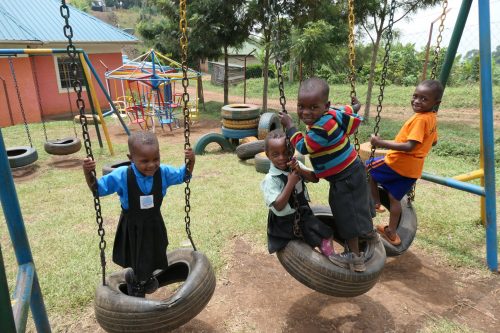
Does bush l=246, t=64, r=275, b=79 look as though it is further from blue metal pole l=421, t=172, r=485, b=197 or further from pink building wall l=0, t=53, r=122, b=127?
blue metal pole l=421, t=172, r=485, b=197

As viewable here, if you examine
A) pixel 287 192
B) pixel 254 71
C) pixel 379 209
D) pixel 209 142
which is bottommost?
pixel 209 142

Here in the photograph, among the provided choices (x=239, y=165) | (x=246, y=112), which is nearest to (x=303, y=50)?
(x=246, y=112)

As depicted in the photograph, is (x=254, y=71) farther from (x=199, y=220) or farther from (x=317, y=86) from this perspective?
(x=317, y=86)

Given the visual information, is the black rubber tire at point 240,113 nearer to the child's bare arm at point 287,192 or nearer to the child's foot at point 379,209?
the child's foot at point 379,209

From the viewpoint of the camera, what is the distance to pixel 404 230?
3.61 meters

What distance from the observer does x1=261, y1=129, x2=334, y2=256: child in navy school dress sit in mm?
2457

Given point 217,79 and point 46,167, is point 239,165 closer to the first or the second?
Answer: point 46,167

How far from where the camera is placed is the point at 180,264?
276cm

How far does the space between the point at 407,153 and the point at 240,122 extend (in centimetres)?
655

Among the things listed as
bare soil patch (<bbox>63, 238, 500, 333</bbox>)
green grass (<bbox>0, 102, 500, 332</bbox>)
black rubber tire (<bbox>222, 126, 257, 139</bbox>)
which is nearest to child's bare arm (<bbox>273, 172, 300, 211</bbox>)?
bare soil patch (<bbox>63, 238, 500, 333</bbox>)

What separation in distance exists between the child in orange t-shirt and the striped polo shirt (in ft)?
2.47

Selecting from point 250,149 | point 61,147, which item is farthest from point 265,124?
point 61,147

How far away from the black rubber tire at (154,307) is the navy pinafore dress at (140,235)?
0.76 feet

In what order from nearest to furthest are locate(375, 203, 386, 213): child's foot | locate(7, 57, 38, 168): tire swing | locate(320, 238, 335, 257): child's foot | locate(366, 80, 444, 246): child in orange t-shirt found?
locate(320, 238, 335, 257): child's foot
locate(366, 80, 444, 246): child in orange t-shirt
locate(375, 203, 386, 213): child's foot
locate(7, 57, 38, 168): tire swing
